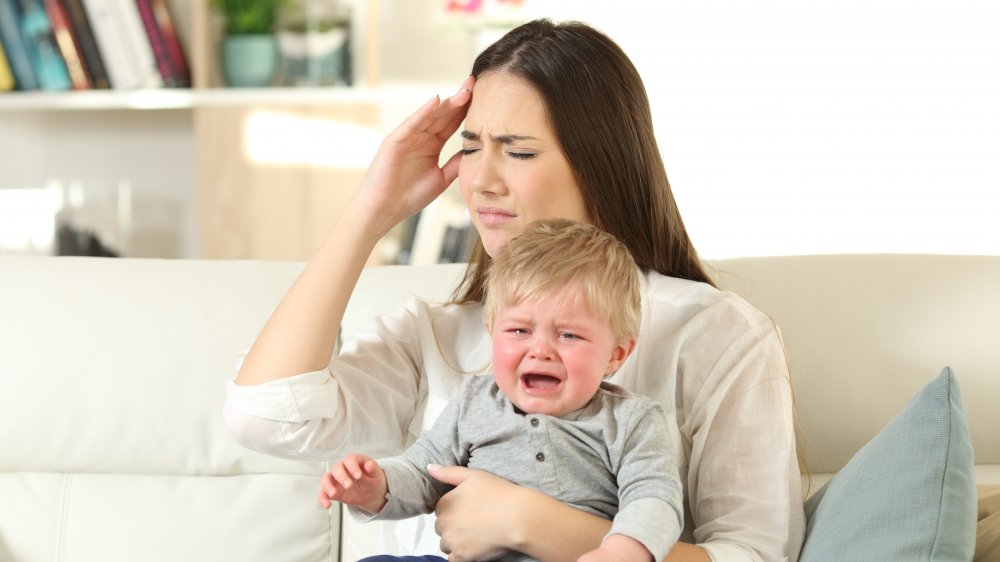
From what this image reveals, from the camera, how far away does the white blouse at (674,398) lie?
1.36m

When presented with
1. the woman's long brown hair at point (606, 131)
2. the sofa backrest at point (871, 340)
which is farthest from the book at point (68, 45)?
the woman's long brown hair at point (606, 131)

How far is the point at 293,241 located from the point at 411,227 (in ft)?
1.29

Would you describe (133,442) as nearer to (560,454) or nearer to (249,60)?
(560,454)

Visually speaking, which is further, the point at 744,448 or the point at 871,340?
the point at 871,340

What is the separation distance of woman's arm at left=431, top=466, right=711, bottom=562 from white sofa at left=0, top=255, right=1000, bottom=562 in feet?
1.83

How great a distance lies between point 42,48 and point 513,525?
286 centimetres

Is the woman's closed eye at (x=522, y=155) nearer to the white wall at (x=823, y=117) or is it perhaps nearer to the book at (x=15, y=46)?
the white wall at (x=823, y=117)

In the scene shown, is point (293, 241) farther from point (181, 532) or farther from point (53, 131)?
point (181, 532)

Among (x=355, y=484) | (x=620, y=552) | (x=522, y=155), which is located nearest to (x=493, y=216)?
(x=522, y=155)

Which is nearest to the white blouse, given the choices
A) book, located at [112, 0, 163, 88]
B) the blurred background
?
the blurred background

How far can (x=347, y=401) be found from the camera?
1.57 m

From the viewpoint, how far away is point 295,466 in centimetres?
189

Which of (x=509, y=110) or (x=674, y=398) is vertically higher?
(x=509, y=110)

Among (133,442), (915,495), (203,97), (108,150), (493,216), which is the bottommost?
(108,150)
